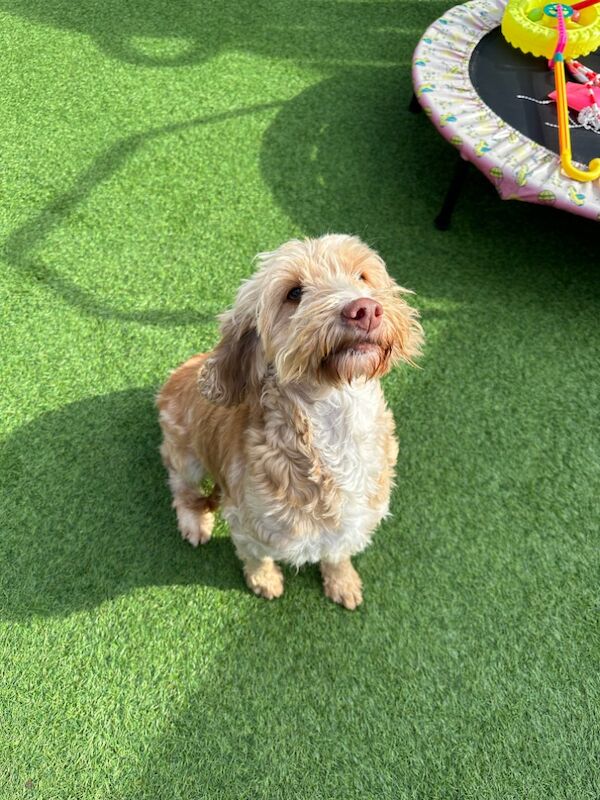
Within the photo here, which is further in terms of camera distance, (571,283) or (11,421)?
(571,283)

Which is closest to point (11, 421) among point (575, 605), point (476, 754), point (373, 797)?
point (373, 797)

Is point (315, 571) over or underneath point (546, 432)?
underneath

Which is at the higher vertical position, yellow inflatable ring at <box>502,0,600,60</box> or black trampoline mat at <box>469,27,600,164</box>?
yellow inflatable ring at <box>502,0,600,60</box>

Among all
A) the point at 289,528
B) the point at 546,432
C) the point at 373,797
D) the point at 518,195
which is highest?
the point at 518,195

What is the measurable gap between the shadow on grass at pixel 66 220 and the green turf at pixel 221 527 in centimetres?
2

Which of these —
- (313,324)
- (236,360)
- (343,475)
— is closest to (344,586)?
(343,475)

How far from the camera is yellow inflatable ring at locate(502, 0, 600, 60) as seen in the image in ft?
11.0

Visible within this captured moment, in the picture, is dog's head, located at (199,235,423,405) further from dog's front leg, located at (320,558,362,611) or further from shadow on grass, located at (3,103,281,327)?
shadow on grass, located at (3,103,281,327)

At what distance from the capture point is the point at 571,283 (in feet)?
11.0

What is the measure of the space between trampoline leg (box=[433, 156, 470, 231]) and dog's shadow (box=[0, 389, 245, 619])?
2013 millimetres

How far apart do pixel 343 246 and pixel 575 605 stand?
1758 mm

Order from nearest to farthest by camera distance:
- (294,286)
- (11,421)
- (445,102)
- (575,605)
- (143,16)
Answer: (294,286) < (575,605) < (11,421) < (445,102) < (143,16)

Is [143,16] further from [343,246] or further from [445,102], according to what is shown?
[343,246]

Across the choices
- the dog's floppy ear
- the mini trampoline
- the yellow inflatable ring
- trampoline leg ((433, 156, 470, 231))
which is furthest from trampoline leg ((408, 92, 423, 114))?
the dog's floppy ear
